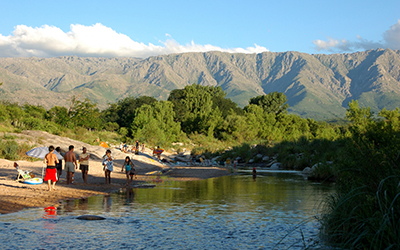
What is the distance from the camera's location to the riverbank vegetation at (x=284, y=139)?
714 cm

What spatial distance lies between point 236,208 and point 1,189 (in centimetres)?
1001

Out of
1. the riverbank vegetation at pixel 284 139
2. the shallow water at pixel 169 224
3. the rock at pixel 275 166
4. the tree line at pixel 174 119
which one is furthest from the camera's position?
the tree line at pixel 174 119

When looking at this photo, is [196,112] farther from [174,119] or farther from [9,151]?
[9,151]

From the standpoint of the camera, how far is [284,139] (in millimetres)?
55875

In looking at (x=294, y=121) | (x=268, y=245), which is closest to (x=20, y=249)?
(x=268, y=245)

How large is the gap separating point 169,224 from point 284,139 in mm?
45953

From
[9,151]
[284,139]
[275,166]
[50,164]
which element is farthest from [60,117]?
[50,164]

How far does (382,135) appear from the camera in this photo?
9469 millimetres

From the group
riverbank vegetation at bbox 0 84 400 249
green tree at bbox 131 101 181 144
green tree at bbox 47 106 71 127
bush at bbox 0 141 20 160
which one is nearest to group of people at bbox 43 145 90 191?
bush at bbox 0 141 20 160

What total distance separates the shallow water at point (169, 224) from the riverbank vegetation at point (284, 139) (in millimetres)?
1423

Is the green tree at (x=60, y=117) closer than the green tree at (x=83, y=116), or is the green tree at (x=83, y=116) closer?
the green tree at (x=60, y=117)

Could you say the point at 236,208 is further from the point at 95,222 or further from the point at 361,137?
the point at 361,137

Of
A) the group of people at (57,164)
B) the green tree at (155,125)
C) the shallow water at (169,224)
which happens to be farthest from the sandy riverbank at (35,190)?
the green tree at (155,125)

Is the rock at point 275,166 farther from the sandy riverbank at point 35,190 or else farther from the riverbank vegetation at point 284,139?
the sandy riverbank at point 35,190
